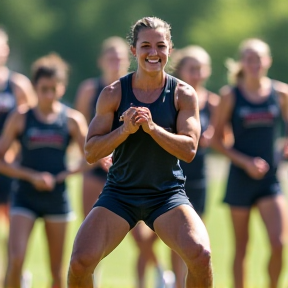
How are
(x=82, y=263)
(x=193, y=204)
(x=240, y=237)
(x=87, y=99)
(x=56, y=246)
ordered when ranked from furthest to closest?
(x=87, y=99) < (x=193, y=204) < (x=240, y=237) < (x=56, y=246) < (x=82, y=263)

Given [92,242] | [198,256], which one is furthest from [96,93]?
[198,256]

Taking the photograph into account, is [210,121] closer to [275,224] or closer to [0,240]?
[275,224]

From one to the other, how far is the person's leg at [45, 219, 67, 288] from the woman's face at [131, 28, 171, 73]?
8.93 ft

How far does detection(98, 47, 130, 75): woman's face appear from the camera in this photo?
10.6 meters

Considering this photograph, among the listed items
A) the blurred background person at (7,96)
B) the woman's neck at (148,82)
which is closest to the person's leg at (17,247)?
the blurred background person at (7,96)

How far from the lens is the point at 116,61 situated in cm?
1065

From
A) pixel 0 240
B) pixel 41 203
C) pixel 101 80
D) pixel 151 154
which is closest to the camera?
pixel 151 154

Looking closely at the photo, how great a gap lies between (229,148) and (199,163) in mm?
508

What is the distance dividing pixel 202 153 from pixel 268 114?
87 centimetres

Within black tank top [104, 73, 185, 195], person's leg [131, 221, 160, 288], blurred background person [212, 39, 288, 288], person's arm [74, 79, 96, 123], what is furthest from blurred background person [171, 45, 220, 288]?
black tank top [104, 73, 185, 195]

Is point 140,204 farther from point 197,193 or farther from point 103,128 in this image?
point 197,193

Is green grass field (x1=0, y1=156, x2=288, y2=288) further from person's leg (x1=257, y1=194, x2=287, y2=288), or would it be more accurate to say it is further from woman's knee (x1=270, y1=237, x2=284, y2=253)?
woman's knee (x1=270, y1=237, x2=284, y2=253)

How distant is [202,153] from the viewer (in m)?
10.1

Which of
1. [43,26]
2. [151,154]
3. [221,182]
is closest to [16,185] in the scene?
[151,154]
